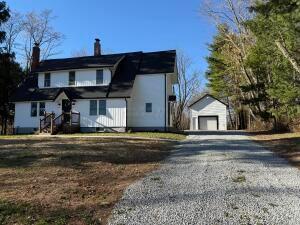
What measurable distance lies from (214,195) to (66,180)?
3.90m

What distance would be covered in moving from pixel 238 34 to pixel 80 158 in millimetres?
28021

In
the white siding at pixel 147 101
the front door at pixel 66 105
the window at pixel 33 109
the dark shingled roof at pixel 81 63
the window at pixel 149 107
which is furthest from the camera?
the window at pixel 33 109

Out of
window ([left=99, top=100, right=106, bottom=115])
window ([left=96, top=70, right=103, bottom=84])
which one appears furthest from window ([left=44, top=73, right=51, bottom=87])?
window ([left=99, top=100, right=106, bottom=115])

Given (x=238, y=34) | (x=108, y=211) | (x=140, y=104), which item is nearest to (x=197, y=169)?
(x=108, y=211)

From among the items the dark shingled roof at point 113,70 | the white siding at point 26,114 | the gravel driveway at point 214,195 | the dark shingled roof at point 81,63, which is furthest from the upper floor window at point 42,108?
the gravel driveway at point 214,195

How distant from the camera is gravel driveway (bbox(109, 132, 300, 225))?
6984mm

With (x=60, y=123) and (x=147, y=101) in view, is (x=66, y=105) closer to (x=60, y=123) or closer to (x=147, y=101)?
(x=60, y=123)

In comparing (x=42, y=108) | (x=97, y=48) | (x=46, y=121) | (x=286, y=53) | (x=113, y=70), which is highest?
(x=97, y=48)

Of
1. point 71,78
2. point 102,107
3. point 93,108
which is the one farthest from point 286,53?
point 71,78

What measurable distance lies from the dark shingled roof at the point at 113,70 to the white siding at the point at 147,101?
0.65 meters

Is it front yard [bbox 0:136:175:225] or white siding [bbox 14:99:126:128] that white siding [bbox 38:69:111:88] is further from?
front yard [bbox 0:136:175:225]

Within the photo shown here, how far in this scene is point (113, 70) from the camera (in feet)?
103

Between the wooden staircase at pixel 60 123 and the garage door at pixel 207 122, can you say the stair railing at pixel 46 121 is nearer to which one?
the wooden staircase at pixel 60 123

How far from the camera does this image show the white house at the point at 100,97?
29875 mm
